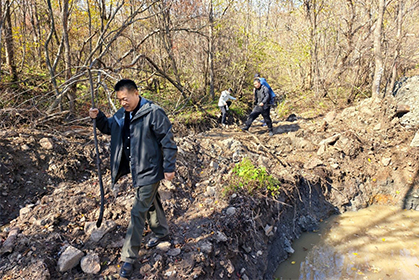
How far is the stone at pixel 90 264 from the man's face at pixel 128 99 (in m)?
1.68

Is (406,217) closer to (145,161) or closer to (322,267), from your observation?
(322,267)

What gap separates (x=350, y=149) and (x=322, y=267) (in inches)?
129

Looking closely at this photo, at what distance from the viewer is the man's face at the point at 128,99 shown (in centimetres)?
260

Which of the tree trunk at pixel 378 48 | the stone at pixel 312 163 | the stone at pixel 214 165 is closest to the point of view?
the stone at pixel 214 165

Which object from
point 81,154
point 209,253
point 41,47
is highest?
point 41,47

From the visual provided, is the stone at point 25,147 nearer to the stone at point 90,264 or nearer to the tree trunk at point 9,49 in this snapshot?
the stone at point 90,264

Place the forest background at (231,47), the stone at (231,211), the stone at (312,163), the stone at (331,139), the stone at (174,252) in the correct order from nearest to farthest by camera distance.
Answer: the stone at (174,252), the stone at (231,211), the stone at (312,163), the stone at (331,139), the forest background at (231,47)

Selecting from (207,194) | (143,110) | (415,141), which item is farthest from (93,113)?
(415,141)

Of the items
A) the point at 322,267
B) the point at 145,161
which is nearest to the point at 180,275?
the point at 145,161

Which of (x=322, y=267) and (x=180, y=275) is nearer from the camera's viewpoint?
(x=180, y=275)

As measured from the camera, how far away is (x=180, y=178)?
15.1 ft

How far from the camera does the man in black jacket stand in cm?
262

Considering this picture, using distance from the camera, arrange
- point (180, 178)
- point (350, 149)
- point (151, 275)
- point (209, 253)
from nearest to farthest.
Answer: point (151, 275), point (209, 253), point (180, 178), point (350, 149)

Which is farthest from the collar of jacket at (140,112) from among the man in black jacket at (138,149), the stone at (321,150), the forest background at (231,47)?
the forest background at (231,47)
